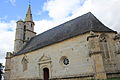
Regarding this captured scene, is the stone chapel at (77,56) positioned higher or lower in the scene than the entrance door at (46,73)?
higher

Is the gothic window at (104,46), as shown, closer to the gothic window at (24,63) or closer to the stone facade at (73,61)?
the stone facade at (73,61)

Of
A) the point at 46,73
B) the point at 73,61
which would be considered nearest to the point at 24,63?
the point at 46,73

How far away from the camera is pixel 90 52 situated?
12641 millimetres

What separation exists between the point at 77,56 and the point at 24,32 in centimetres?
1512

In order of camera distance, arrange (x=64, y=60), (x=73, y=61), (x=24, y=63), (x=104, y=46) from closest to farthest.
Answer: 1. (x=104, y=46)
2. (x=73, y=61)
3. (x=64, y=60)
4. (x=24, y=63)

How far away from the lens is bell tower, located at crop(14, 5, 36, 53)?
24.5 m

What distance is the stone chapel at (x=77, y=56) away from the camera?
41.5ft

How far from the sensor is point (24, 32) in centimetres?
2617

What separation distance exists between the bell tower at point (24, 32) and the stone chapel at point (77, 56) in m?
3.76

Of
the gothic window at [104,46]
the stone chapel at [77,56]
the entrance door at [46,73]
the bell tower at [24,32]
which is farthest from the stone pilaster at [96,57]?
the bell tower at [24,32]

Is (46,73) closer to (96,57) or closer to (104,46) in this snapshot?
(96,57)

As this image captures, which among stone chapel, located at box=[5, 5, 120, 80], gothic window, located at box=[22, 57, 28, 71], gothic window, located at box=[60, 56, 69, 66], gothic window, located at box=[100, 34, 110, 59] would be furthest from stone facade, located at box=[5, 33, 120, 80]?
gothic window, located at box=[22, 57, 28, 71]

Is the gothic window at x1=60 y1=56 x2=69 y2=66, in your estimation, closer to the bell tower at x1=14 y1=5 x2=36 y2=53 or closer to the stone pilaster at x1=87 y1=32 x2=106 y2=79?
the stone pilaster at x1=87 y1=32 x2=106 y2=79

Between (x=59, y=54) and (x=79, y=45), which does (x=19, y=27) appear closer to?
(x=59, y=54)
